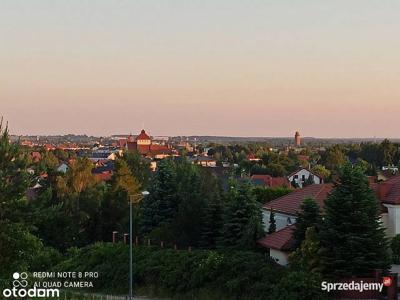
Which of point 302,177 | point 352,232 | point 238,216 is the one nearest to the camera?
point 352,232

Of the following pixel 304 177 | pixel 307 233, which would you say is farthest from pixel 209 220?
pixel 304 177

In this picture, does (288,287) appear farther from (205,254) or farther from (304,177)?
(304,177)

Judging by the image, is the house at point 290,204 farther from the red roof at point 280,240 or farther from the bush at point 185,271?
the bush at point 185,271

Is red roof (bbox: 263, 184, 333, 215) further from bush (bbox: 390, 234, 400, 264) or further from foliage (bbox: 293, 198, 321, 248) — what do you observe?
foliage (bbox: 293, 198, 321, 248)

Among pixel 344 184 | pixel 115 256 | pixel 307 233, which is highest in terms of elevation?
pixel 344 184

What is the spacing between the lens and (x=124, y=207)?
4522cm

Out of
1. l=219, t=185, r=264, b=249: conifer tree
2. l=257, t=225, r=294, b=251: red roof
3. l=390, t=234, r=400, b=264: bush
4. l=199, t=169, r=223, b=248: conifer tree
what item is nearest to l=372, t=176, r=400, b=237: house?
l=390, t=234, r=400, b=264: bush

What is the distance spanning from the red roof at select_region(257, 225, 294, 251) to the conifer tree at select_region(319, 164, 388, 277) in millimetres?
3587

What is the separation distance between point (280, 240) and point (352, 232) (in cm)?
545

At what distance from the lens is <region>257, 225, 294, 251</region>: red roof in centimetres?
2986

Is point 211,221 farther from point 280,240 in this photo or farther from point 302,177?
point 302,177

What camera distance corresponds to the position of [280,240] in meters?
30.8

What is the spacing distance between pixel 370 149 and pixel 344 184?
11177 centimetres

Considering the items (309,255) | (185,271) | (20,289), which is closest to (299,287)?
(309,255)
